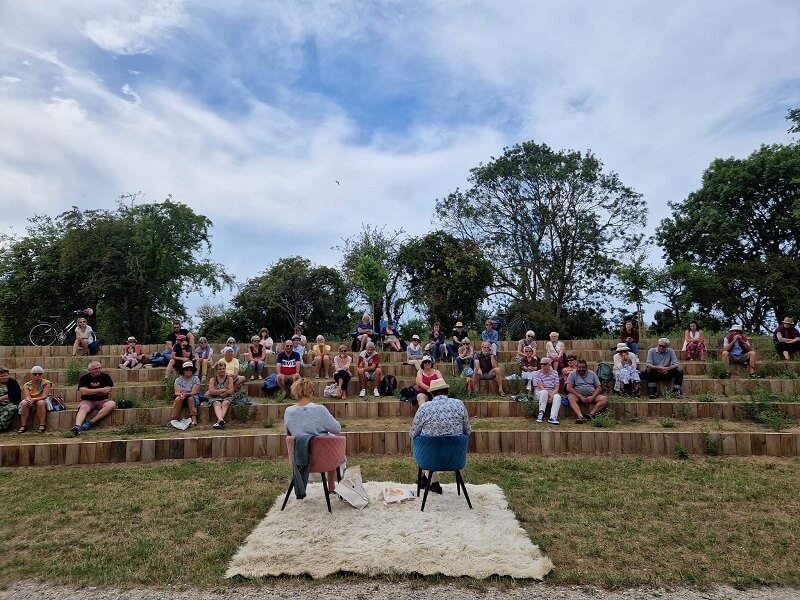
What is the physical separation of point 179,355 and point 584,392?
7.04 meters

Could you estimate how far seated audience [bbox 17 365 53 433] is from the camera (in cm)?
767

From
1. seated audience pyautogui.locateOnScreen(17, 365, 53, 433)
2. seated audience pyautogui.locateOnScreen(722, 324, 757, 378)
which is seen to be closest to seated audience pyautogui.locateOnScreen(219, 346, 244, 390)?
seated audience pyautogui.locateOnScreen(17, 365, 53, 433)

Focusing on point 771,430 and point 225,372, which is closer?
point 771,430

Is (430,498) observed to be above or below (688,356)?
below

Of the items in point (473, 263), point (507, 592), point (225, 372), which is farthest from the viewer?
point (473, 263)

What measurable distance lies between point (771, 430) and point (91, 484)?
807 cm

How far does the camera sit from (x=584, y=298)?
24.5 m

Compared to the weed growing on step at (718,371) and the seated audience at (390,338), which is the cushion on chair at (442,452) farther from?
the seated audience at (390,338)

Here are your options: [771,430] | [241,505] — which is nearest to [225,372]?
[241,505]

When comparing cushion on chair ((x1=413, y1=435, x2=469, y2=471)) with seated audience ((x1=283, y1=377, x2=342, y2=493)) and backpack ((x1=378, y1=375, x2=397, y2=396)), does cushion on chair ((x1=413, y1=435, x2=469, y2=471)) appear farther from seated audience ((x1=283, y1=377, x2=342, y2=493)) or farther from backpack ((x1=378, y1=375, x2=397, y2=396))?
backpack ((x1=378, y1=375, x2=397, y2=396))

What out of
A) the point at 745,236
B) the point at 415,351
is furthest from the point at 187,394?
the point at 745,236

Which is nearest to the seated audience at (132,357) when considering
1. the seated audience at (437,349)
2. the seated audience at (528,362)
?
the seated audience at (437,349)

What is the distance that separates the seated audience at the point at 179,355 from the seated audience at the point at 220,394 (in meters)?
1.44

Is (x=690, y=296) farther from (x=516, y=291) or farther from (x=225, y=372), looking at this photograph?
(x=225, y=372)
